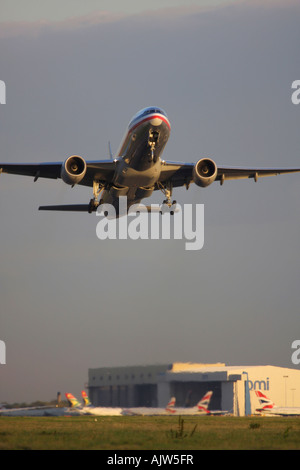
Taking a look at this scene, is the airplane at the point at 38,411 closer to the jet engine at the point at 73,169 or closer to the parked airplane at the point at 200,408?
the parked airplane at the point at 200,408

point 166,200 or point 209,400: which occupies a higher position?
point 166,200

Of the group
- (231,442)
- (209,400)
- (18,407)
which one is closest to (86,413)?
(18,407)

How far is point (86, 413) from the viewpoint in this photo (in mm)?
50438

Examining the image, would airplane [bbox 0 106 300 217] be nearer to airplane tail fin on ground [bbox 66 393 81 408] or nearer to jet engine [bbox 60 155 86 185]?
jet engine [bbox 60 155 86 185]

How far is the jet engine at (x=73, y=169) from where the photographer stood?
35.6 meters

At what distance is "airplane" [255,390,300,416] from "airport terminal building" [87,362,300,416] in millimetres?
564

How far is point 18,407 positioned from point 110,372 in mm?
13054

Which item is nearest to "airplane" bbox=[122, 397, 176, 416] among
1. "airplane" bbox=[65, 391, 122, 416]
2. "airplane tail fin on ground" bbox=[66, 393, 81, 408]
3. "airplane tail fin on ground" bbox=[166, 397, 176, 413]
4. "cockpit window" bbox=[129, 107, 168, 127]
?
"airplane tail fin on ground" bbox=[166, 397, 176, 413]

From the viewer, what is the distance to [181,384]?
45688mm

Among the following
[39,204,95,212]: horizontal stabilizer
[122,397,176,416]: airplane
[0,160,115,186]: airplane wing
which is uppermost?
[0,160,115,186]: airplane wing

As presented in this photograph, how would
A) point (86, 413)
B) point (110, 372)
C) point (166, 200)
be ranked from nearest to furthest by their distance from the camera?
point (166, 200) < point (110, 372) < point (86, 413)

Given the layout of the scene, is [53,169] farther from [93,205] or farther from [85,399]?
[85,399]

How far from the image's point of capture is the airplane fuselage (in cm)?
3412
